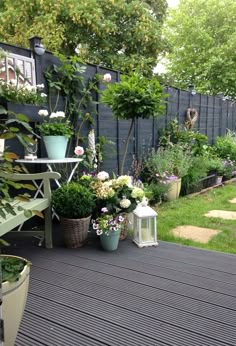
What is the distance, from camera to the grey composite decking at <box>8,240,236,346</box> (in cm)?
157

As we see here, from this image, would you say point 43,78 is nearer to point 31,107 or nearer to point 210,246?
point 31,107

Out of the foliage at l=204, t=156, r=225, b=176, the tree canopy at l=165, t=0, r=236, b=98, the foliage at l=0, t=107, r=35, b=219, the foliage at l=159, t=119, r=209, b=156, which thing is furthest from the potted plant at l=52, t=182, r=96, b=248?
the tree canopy at l=165, t=0, r=236, b=98

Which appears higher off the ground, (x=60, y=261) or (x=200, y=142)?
(x=200, y=142)

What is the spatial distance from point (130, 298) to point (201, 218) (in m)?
2.27

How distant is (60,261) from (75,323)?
885mm

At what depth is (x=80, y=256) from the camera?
2631 mm

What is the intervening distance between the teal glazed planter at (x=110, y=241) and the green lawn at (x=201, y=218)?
0.63m


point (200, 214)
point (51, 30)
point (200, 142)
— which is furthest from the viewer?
point (51, 30)

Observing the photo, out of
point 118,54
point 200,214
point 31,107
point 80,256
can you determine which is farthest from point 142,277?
point 118,54

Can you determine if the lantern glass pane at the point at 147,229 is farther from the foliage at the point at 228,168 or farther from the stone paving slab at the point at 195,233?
the foliage at the point at 228,168

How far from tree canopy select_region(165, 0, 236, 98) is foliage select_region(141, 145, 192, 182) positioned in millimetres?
7465

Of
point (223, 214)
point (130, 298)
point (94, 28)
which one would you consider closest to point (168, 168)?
point (223, 214)

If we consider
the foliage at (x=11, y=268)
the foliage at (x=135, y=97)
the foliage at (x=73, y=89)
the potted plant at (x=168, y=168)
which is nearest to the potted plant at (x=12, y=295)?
the foliage at (x=11, y=268)

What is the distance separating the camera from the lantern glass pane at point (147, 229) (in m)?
2.93
